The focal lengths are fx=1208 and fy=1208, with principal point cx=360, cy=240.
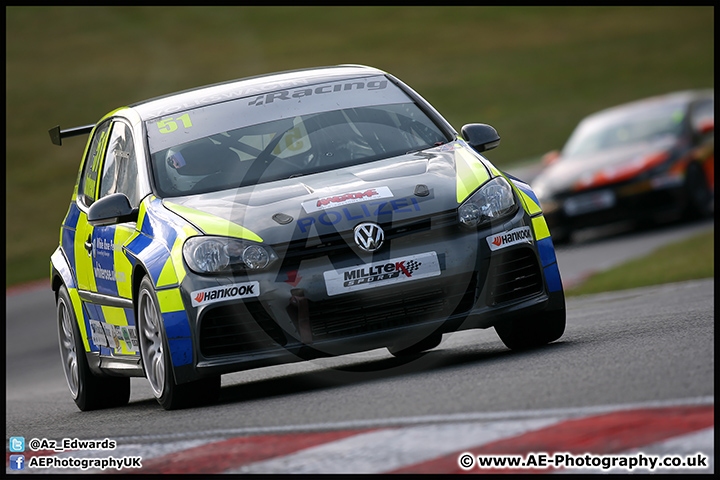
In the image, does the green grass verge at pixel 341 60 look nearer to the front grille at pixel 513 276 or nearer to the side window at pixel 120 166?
the side window at pixel 120 166

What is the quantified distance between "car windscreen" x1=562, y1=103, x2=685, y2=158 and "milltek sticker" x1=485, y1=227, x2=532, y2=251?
1058 centimetres

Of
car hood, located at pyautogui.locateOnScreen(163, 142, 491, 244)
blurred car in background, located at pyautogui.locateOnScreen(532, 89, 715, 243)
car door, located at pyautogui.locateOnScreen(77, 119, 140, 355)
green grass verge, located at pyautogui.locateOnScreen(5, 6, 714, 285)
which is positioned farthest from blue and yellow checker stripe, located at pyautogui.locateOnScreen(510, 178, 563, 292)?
green grass verge, located at pyautogui.locateOnScreen(5, 6, 714, 285)

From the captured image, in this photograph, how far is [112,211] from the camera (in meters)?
6.54

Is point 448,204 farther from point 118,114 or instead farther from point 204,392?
point 118,114

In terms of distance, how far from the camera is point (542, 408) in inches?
179

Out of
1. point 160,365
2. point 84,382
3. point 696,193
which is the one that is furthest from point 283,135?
point 696,193

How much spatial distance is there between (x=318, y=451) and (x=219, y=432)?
2.72 ft

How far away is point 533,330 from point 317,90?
2033 mm

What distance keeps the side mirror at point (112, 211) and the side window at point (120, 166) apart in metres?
0.14

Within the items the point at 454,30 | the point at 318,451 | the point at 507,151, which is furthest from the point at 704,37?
the point at 318,451

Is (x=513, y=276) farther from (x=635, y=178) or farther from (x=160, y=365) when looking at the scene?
(x=635, y=178)

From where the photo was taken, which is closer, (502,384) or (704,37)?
(502,384)

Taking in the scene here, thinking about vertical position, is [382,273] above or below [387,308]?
above

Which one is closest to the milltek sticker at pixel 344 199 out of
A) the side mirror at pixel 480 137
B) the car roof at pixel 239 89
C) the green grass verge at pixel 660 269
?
the side mirror at pixel 480 137
